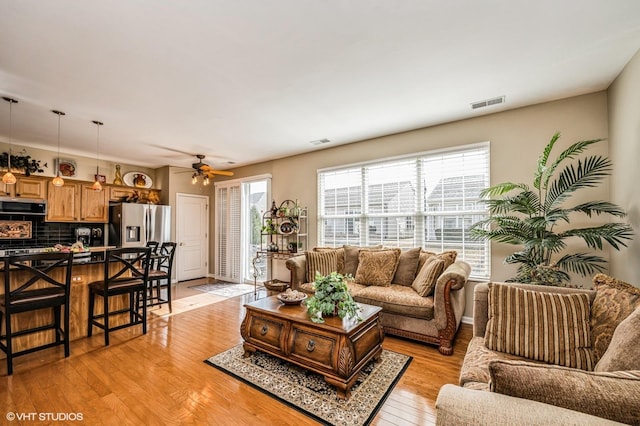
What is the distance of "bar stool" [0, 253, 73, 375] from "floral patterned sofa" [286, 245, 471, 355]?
99.6 inches

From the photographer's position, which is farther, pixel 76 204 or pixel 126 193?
pixel 126 193

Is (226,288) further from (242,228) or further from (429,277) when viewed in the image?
(429,277)

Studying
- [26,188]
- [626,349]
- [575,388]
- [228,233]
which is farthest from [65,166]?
[626,349]

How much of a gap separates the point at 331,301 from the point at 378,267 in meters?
1.54

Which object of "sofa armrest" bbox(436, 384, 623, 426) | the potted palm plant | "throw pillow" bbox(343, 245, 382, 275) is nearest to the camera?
"sofa armrest" bbox(436, 384, 623, 426)

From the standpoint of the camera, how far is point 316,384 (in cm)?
234

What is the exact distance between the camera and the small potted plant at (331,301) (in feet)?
7.97

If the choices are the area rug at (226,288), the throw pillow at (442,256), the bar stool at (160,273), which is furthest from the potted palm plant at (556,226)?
the area rug at (226,288)

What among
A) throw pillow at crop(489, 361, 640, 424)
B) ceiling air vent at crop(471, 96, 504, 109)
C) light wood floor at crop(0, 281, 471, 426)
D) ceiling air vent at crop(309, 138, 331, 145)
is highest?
ceiling air vent at crop(471, 96, 504, 109)

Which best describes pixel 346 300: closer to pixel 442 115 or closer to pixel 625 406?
pixel 625 406

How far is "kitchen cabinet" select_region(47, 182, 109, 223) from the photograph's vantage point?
5.13 meters

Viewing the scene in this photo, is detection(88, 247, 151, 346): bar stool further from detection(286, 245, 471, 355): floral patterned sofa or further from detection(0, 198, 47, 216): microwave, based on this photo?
detection(0, 198, 47, 216): microwave

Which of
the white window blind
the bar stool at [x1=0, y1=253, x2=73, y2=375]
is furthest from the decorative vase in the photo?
the bar stool at [x1=0, y1=253, x2=73, y2=375]

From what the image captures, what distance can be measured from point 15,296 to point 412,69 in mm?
4152
